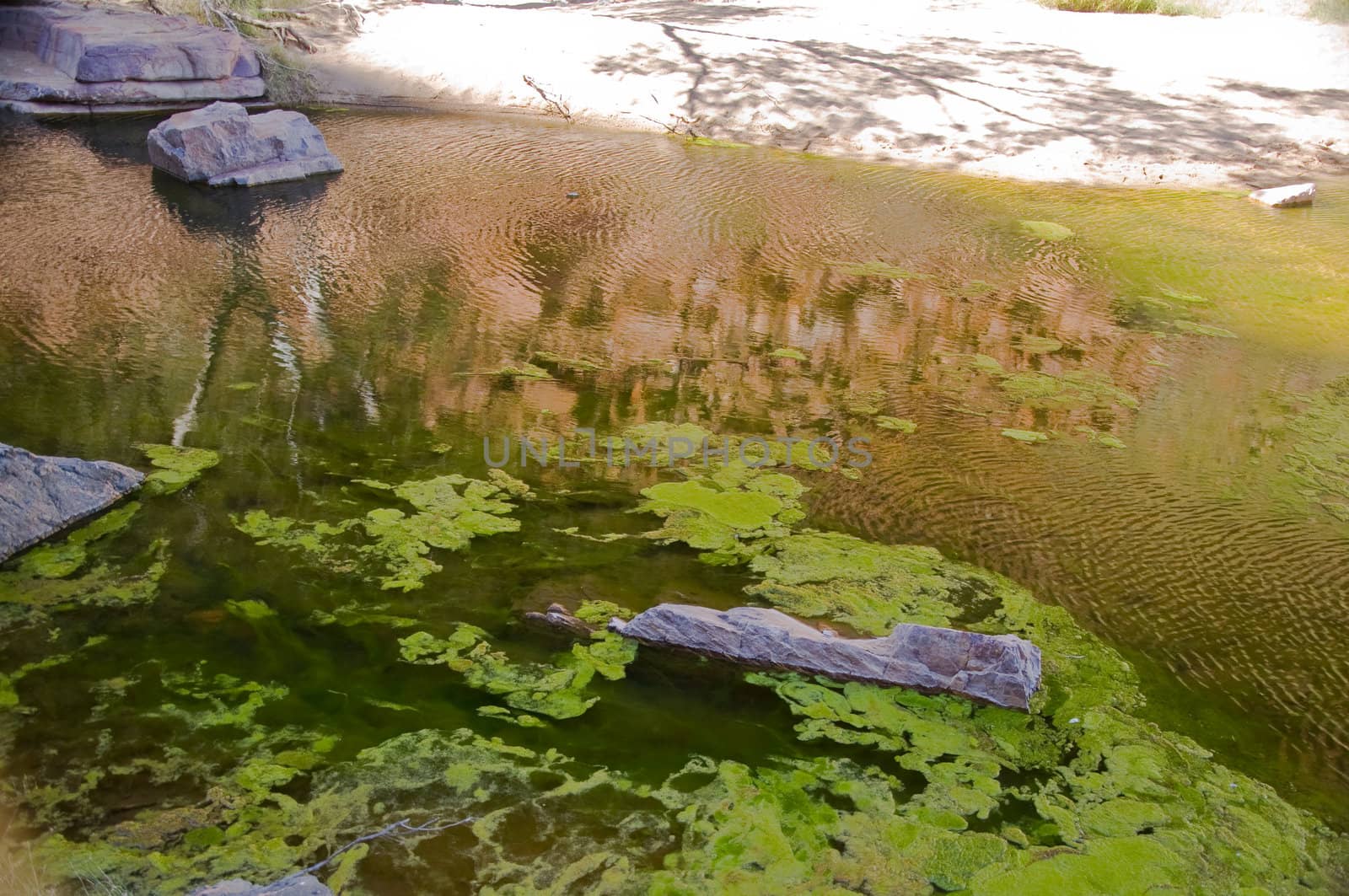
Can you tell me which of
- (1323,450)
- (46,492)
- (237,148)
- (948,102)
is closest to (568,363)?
(46,492)

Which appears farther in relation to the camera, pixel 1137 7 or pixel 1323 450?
pixel 1137 7

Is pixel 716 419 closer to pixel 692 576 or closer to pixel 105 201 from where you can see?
pixel 692 576

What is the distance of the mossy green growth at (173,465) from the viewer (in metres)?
3.41

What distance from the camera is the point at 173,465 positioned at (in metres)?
3.54

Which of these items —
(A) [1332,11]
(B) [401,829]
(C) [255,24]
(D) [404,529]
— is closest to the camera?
(B) [401,829]

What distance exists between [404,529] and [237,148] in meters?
4.48

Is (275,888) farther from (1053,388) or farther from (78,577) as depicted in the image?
(1053,388)

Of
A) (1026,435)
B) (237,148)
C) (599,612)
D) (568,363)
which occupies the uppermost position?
(237,148)

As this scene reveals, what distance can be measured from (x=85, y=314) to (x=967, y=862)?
414cm

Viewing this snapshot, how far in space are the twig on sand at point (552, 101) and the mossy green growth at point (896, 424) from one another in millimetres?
5184

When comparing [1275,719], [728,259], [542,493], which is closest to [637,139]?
[728,259]

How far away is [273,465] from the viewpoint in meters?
3.61

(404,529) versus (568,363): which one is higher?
(568,363)

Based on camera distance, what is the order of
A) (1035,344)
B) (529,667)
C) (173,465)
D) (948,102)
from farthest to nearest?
(948,102) < (1035,344) < (173,465) < (529,667)
